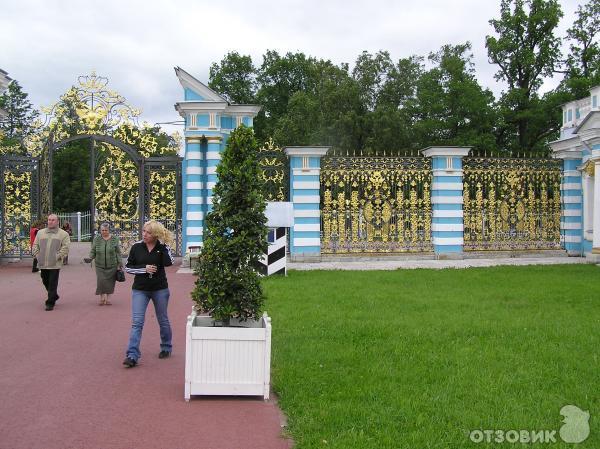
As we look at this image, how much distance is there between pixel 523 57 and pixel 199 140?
23138 mm

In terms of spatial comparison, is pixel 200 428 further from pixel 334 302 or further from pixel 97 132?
pixel 97 132

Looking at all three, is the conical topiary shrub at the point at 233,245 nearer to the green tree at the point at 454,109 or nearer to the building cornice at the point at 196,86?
the building cornice at the point at 196,86

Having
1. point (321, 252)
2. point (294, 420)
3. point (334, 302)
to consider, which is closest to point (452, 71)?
point (321, 252)

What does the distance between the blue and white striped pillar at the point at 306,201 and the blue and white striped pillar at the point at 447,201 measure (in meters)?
3.29

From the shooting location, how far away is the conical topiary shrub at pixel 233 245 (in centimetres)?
600

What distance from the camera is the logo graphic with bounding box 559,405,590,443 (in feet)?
15.5

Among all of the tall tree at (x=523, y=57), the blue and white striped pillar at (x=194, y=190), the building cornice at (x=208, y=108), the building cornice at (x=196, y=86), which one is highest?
the tall tree at (x=523, y=57)

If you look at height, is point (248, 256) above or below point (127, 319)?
above

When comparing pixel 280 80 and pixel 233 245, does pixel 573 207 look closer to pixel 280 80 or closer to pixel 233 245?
pixel 233 245

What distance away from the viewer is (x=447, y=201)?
17.9m

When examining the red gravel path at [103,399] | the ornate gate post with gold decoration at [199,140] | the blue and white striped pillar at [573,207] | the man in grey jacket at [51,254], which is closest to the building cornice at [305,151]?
the ornate gate post with gold decoration at [199,140]

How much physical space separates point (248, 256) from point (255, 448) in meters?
1.98

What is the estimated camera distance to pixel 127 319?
9664 millimetres

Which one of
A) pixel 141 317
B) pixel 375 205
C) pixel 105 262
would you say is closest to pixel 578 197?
pixel 375 205
